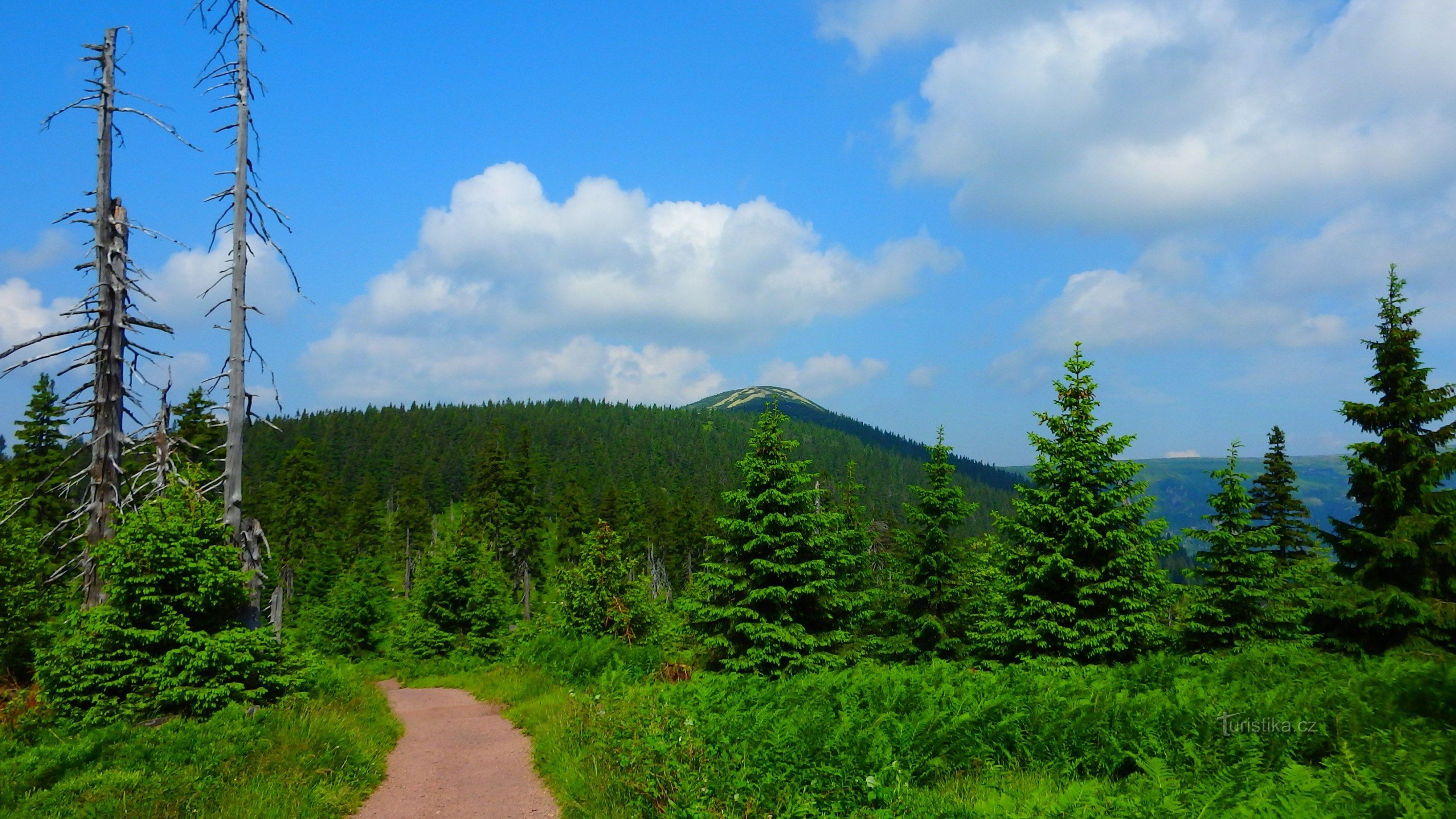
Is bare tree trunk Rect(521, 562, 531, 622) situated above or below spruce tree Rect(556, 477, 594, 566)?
below

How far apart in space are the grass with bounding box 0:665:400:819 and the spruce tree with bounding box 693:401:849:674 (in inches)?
313

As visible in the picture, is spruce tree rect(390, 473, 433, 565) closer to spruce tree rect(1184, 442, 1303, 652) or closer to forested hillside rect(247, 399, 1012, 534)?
forested hillside rect(247, 399, 1012, 534)

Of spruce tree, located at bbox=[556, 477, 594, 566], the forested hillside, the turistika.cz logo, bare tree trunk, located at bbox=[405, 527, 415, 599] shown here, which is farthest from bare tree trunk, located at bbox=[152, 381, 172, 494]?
bare tree trunk, located at bbox=[405, 527, 415, 599]

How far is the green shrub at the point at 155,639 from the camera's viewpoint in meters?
9.78

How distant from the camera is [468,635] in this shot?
87.9ft

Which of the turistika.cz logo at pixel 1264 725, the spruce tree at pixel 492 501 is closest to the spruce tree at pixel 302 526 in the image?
the spruce tree at pixel 492 501

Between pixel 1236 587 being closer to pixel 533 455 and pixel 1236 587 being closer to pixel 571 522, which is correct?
pixel 571 522

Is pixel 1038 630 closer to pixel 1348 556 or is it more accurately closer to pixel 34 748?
pixel 1348 556

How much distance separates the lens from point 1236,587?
739 inches

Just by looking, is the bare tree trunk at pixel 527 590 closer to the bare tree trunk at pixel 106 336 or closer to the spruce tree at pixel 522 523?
the spruce tree at pixel 522 523

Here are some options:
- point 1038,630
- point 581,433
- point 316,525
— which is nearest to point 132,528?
point 1038,630

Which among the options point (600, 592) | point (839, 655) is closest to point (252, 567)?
point (600, 592)

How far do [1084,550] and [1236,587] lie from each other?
5.55m

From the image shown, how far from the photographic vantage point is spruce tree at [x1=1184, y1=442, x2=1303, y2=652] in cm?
1862
